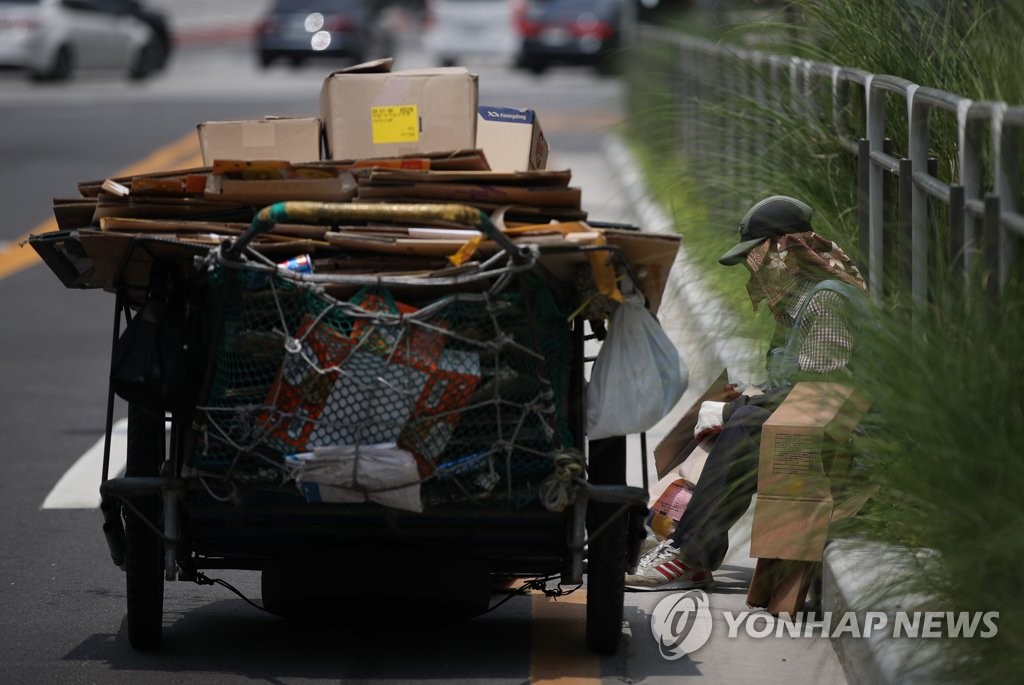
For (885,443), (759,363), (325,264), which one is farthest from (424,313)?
(759,363)

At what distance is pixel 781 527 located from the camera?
17.9 feet

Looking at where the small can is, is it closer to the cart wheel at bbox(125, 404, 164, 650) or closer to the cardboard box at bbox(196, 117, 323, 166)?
the cart wheel at bbox(125, 404, 164, 650)

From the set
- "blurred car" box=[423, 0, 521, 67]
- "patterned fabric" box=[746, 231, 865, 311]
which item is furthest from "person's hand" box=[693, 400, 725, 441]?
"blurred car" box=[423, 0, 521, 67]

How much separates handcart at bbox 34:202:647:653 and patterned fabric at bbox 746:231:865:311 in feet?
3.68

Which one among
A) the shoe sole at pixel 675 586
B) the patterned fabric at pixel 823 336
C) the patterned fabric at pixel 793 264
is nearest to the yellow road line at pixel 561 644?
the shoe sole at pixel 675 586

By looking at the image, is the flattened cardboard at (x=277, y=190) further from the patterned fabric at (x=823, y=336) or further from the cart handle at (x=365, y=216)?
the patterned fabric at (x=823, y=336)

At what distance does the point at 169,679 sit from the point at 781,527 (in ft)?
6.13

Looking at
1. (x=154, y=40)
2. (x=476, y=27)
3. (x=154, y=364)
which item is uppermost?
(x=154, y=364)

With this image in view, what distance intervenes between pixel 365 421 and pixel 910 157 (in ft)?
7.46

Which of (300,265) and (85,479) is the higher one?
(300,265)

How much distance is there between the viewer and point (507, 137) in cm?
636

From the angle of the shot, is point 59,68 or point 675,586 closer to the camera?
point 675,586

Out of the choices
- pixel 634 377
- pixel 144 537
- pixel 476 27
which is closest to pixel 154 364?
pixel 144 537

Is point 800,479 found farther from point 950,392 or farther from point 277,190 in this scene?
point 277,190
